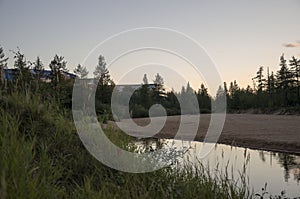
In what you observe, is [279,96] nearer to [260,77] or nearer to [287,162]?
[260,77]

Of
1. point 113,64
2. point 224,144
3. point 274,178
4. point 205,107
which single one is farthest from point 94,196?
point 205,107

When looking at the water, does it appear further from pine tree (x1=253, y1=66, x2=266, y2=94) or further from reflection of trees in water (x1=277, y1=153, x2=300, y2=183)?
pine tree (x1=253, y1=66, x2=266, y2=94)

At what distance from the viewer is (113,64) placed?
22.4ft

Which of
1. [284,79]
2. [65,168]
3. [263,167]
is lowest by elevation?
[263,167]

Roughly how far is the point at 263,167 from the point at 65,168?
722cm

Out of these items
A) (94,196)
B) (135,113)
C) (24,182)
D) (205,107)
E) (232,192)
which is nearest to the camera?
(24,182)

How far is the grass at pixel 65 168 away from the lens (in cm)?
382

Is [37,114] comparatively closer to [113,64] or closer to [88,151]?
[88,151]

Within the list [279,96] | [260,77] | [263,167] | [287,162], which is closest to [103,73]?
[263,167]

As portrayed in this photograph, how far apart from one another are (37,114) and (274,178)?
6.09 metres

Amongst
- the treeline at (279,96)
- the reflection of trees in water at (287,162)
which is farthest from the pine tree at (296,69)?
the reflection of trees in water at (287,162)

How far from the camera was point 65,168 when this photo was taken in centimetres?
484

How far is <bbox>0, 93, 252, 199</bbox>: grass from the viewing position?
3.82m

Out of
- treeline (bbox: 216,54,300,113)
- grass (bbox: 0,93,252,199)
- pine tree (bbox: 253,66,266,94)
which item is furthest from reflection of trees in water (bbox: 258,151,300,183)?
pine tree (bbox: 253,66,266,94)
